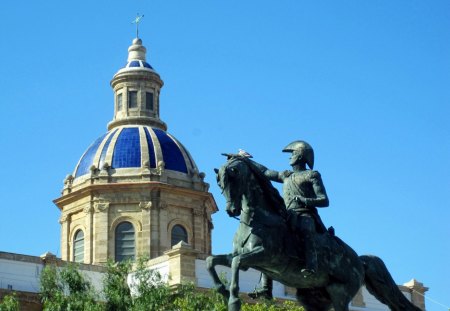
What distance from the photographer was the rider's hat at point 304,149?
19466 mm

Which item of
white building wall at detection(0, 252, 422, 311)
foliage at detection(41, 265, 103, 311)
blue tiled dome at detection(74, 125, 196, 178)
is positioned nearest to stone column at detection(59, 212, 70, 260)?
blue tiled dome at detection(74, 125, 196, 178)

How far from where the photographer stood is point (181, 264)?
180 feet

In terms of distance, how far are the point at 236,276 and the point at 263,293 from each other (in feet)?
4.43

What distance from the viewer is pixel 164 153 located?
224 ft

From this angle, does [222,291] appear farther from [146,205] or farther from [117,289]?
[146,205]

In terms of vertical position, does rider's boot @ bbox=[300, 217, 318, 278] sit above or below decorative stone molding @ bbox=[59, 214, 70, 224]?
below

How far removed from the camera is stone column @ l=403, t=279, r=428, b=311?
61.4 m

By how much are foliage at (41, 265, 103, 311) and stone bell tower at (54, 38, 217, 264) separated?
21.6m

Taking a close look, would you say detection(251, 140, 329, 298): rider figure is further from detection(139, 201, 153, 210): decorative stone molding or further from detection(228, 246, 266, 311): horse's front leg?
detection(139, 201, 153, 210): decorative stone molding

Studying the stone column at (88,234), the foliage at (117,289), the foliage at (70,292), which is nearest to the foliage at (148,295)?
the foliage at (117,289)

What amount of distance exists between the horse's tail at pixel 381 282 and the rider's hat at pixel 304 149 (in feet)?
5.71

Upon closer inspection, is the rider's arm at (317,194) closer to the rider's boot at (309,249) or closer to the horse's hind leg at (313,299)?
the rider's boot at (309,249)

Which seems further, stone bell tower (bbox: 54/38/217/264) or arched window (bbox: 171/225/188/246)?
arched window (bbox: 171/225/188/246)

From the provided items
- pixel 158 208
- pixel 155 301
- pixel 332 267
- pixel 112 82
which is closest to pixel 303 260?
pixel 332 267
